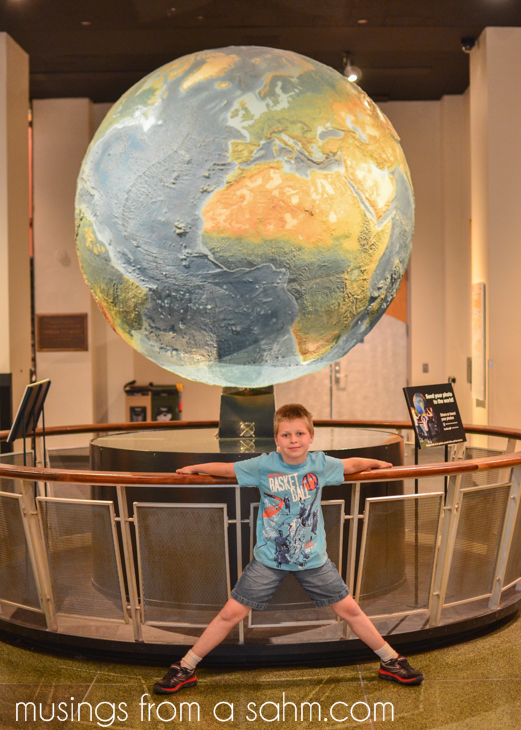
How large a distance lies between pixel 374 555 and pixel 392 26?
6.11 m

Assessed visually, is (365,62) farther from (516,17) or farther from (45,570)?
(45,570)

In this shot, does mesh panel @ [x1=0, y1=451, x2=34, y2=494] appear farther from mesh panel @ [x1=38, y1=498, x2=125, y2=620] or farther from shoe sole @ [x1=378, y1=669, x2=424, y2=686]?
shoe sole @ [x1=378, y1=669, x2=424, y2=686]

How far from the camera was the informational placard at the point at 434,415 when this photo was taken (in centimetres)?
377

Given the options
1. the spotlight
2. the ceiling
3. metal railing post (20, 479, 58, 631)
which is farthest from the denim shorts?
the spotlight

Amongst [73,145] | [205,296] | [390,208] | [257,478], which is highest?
[73,145]

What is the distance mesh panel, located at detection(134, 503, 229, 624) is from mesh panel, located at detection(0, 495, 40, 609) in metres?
0.56

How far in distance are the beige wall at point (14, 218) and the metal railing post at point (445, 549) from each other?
214 inches

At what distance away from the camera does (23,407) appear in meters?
3.82

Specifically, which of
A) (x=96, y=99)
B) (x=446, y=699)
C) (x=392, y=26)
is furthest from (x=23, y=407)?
(x=96, y=99)

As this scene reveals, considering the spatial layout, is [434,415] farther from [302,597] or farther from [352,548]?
→ [302,597]

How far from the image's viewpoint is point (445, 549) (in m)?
3.25

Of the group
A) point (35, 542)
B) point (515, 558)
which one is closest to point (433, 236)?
point (515, 558)

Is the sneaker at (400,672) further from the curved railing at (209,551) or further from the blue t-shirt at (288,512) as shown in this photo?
the blue t-shirt at (288,512)

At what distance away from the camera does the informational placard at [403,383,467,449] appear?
3771mm
